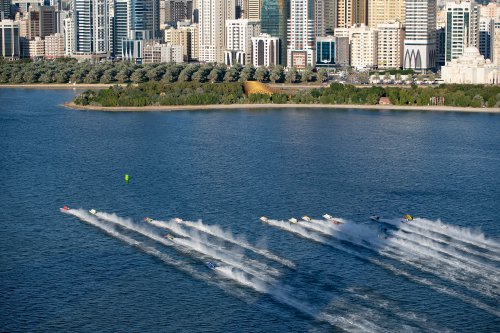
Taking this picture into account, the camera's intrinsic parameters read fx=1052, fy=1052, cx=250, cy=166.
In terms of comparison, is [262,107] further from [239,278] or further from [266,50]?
[239,278]

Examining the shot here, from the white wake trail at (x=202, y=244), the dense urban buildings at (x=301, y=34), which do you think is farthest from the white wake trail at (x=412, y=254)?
the dense urban buildings at (x=301, y=34)

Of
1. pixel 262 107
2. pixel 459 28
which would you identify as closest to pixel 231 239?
pixel 262 107

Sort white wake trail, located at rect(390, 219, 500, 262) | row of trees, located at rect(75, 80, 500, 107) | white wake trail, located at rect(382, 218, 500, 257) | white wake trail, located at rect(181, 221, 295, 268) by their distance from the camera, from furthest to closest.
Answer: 1. row of trees, located at rect(75, 80, 500, 107)
2. white wake trail, located at rect(382, 218, 500, 257)
3. white wake trail, located at rect(390, 219, 500, 262)
4. white wake trail, located at rect(181, 221, 295, 268)

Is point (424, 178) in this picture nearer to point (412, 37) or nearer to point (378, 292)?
point (378, 292)

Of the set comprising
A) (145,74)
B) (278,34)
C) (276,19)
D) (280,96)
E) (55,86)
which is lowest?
(280,96)

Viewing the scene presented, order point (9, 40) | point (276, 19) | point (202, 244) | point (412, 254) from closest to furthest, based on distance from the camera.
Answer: point (412, 254)
point (202, 244)
point (276, 19)
point (9, 40)

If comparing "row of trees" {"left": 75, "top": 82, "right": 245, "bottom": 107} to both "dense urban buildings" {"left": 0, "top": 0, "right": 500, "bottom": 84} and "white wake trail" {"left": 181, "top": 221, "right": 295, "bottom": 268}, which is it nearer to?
"dense urban buildings" {"left": 0, "top": 0, "right": 500, "bottom": 84}

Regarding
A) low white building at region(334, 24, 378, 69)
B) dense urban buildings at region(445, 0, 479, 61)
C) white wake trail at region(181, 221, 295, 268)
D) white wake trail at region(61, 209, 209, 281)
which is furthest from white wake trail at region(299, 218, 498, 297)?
low white building at region(334, 24, 378, 69)
